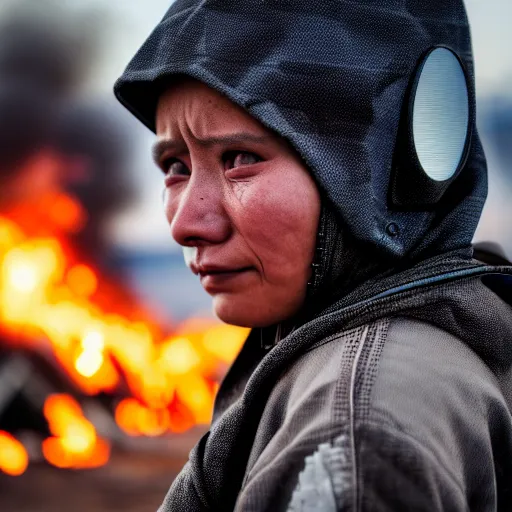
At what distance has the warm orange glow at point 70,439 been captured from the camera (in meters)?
3.65

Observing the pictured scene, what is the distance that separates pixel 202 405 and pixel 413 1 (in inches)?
118

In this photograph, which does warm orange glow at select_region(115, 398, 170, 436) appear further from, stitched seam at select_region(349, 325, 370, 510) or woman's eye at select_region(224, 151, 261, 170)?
stitched seam at select_region(349, 325, 370, 510)

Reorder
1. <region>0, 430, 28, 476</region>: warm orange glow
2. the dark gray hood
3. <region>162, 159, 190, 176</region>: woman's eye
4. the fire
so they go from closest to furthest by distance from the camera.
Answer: the dark gray hood < <region>162, 159, 190, 176</region>: woman's eye < <region>0, 430, 28, 476</region>: warm orange glow < the fire

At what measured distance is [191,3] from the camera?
1296 mm

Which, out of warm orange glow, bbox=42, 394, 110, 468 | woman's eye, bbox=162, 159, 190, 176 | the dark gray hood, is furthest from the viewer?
warm orange glow, bbox=42, 394, 110, 468

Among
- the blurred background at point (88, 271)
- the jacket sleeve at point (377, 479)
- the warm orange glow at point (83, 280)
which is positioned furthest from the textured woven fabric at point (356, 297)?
the warm orange glow at point (83, 280)

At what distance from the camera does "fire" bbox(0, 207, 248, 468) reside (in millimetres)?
3793

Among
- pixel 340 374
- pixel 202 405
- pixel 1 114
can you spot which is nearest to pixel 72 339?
pixel 202 405

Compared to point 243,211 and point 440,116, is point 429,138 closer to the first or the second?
point 440,116

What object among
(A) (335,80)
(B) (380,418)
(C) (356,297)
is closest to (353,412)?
(B) (380,418)

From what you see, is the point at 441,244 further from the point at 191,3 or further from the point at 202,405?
the point at 202,405

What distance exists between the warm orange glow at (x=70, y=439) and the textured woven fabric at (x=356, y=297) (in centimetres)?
264

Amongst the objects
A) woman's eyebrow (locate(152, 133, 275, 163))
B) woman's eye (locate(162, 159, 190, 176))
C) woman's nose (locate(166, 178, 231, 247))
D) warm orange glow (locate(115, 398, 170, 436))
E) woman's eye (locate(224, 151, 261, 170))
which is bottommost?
warm orange glow (locate(115, 398, 170, 436))

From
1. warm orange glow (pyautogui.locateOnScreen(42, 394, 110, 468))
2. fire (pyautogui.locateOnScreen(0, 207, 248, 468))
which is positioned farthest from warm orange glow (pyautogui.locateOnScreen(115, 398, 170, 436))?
warm orange glow (pyautogui.locateOnScreen(42, 394, 110, 468))
